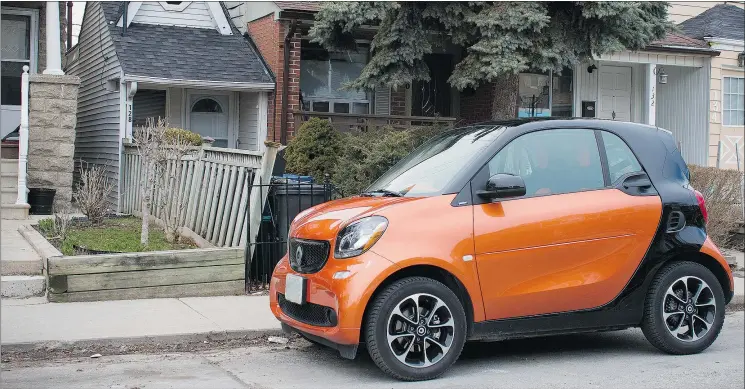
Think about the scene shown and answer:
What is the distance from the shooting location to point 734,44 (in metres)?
18.6

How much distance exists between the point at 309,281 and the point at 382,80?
6.73 metres

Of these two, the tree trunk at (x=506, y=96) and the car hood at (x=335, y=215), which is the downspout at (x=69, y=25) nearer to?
the tree trunk at (x=506, y=96)

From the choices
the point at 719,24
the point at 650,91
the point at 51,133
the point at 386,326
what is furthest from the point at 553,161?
the point at 719,24

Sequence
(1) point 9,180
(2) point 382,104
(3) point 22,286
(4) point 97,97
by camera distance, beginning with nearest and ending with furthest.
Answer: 1. (3) point 22,286
2. (1) point 9,180
3. (4) point 97,97
4. (2) point 382,104

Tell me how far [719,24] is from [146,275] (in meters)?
15.2

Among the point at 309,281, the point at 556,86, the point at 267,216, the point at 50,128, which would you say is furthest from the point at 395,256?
the point at 556,86

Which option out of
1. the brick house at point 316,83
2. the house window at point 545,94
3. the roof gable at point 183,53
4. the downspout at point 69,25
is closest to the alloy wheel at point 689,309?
the brick house at point 316,83

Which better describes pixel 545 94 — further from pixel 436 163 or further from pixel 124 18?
pixel 436 163

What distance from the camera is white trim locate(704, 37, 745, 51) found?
60.2ft

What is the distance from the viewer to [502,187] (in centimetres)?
596

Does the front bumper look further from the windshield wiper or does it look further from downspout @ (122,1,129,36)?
downspout @ (122,1,129,36)

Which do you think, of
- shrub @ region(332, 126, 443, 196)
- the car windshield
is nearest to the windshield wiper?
the car windshield

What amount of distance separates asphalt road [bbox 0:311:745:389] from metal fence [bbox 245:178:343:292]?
2.02 meters

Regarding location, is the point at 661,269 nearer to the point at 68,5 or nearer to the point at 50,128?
the point at 50,128
